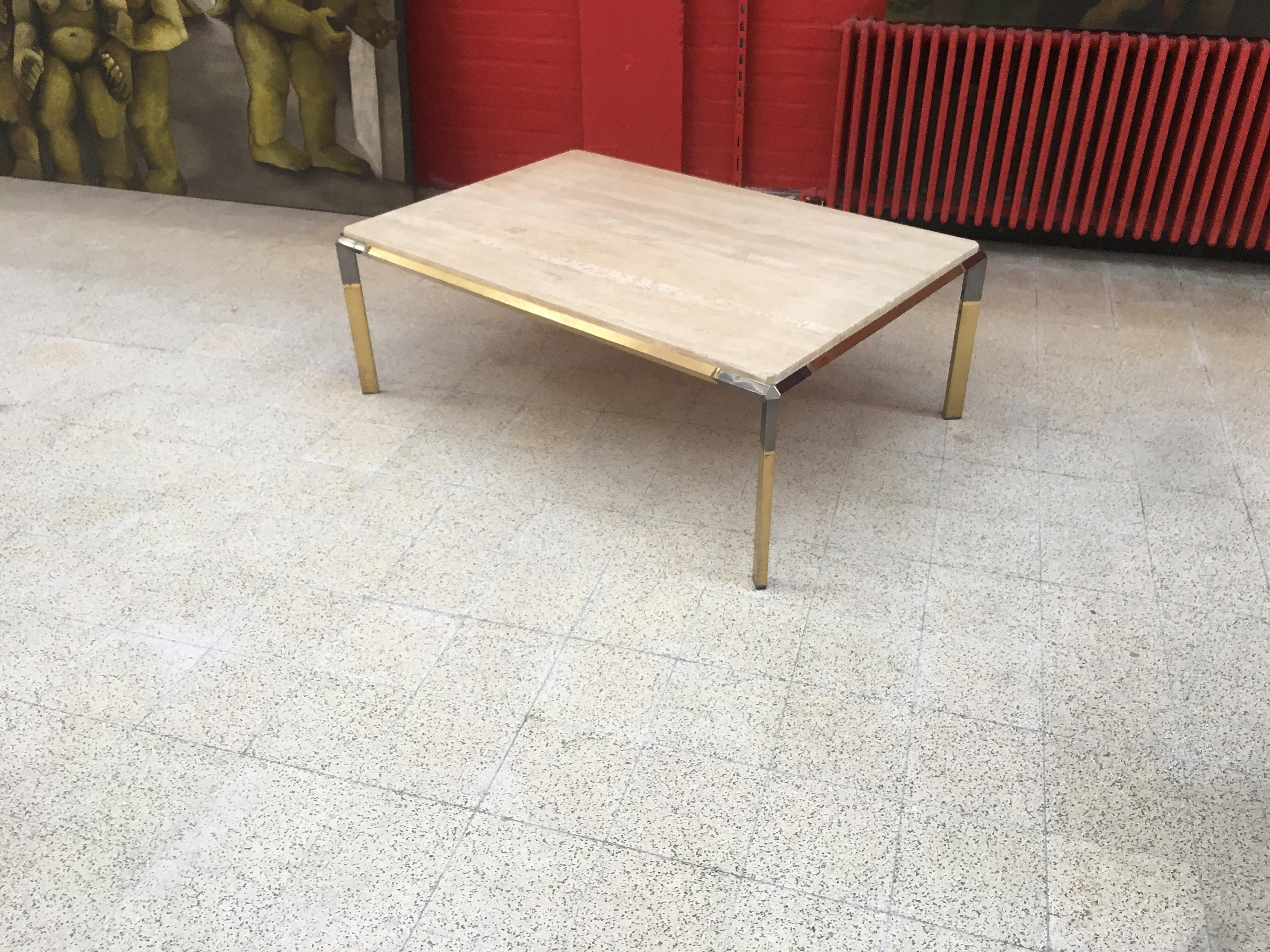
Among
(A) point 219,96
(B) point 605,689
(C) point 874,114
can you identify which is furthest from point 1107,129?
(A) point 219,96

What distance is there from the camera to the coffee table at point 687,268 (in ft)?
7.67

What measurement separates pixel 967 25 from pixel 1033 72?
0.92 ft

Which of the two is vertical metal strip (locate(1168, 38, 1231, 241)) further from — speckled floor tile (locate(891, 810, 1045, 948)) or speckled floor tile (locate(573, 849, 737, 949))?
speckled floor tile (locate(573, 849, 737, 949))

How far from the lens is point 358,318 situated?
307 cm

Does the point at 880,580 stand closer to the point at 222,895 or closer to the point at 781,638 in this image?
the point at 781,638

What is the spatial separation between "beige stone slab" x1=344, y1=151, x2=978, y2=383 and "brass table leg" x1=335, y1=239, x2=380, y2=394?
2.9 inches

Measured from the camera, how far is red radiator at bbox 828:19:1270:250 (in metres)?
3.49

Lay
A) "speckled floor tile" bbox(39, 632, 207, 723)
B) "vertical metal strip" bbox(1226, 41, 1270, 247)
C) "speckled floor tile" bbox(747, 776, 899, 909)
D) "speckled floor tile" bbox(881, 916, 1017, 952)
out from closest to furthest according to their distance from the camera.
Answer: "speckled floor tile" bbox(881, 916, 1017, 952), "speckled floor tile" bbox(747, 776, 899, 909), "speckled floor tile" bbox(39, 632, 207, 723), "vertical metal strip" bbox(1226, 41, 1270, 247)

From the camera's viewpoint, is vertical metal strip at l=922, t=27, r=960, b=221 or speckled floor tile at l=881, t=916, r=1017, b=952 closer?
speckled floor tile at l=881, t=916, r=1017, b=952

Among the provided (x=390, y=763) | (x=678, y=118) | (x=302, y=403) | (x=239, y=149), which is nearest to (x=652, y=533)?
(x=390, y=763)

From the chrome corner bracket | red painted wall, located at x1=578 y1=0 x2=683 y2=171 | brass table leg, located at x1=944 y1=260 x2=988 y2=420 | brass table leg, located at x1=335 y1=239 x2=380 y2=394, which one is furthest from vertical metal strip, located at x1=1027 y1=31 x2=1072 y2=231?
brass table leg, located at x1=335 y1=239 x2=380 y2=394

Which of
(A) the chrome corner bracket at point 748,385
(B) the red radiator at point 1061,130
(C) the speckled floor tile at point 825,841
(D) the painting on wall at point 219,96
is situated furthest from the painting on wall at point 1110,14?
(C) the speckled floor tile at point 825,841

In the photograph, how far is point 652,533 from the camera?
263 centimetres

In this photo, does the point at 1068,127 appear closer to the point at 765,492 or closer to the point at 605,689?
the point at 765,492
